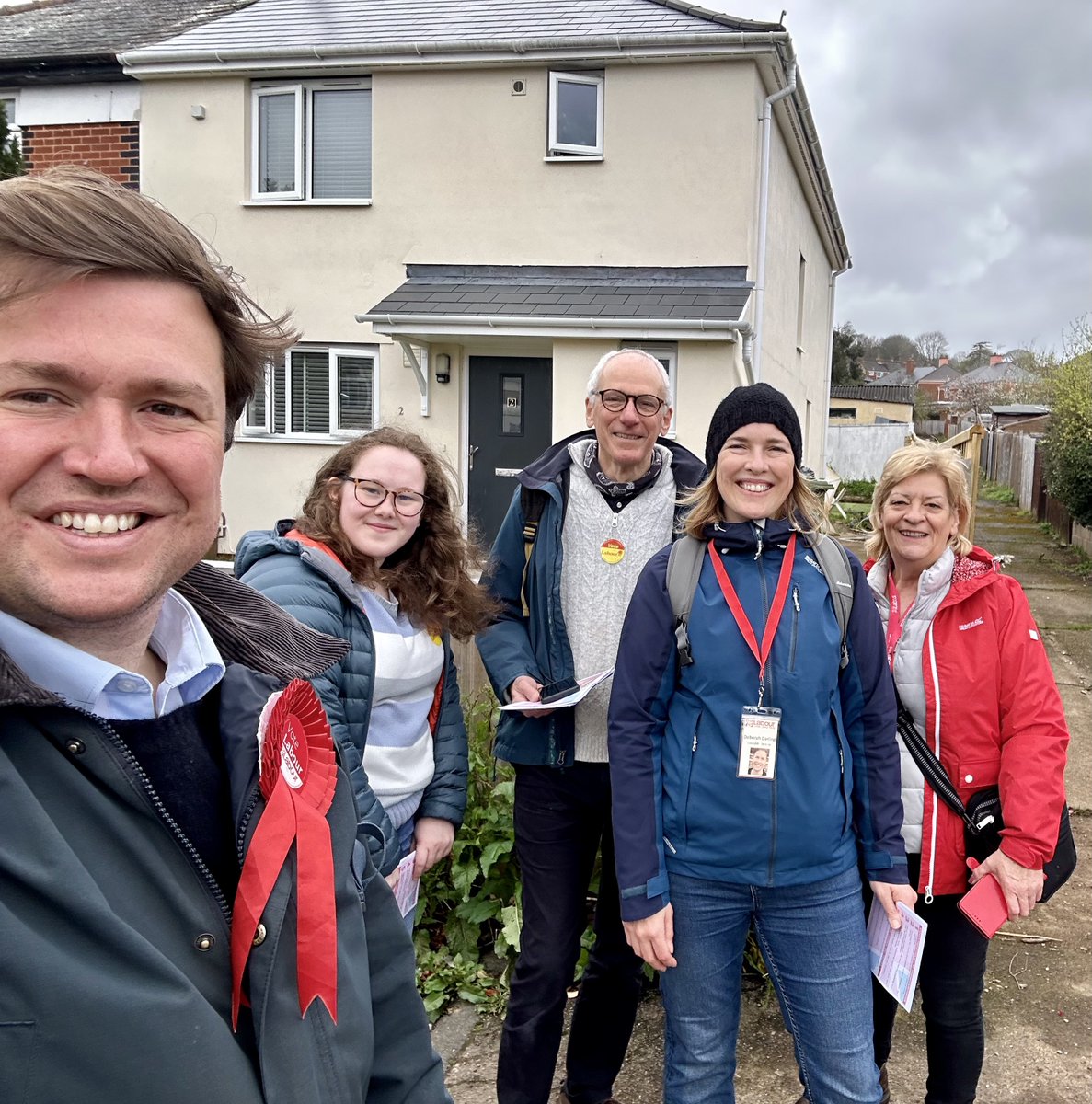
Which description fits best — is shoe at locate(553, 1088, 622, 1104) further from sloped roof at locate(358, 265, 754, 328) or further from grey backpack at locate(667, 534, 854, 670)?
sloped roof at locate(358, 265, 754, 328)

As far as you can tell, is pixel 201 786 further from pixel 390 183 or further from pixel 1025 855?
pixel 390 183

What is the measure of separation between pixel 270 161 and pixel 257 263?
1.24m

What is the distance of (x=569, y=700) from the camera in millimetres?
2609

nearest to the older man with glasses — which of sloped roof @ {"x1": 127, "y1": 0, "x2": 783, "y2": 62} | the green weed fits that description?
sloped roof @ {"x1": 127, "y1": 0, "x2": 783, "y2": 62}

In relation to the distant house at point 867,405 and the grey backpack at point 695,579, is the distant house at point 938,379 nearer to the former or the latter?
the distant house at point 867,405

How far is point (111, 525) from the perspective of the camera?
1.10 meters

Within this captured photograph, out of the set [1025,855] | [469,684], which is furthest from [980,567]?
[469,684]

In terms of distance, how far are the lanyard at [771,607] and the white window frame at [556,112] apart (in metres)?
9.01

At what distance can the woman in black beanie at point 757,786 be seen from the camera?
2.29m

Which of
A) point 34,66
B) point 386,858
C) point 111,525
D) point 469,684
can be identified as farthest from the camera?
point 34,66

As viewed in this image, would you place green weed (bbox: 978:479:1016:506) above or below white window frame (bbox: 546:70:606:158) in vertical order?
below

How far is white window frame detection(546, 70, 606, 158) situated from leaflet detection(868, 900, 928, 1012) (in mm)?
9486

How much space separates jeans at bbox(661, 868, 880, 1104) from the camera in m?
2.30

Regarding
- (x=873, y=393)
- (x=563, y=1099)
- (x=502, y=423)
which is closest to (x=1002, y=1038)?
(x=563, y=1099)
